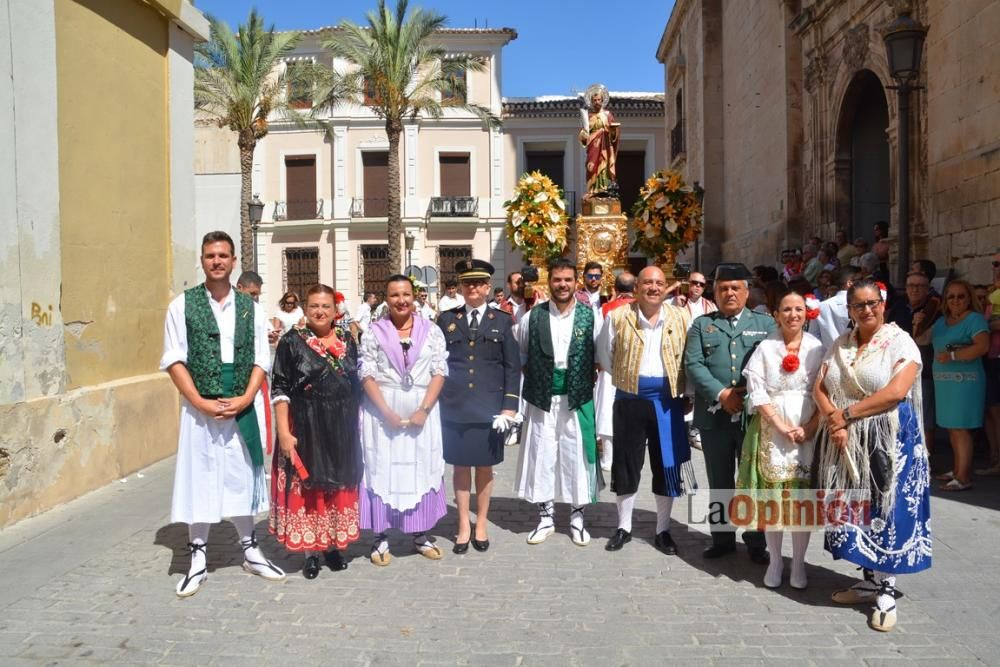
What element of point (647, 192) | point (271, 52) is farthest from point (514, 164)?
point (647, 192)

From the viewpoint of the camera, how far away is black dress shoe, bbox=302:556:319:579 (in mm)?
4613

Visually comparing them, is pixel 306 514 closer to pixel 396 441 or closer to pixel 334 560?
pixel 334 560

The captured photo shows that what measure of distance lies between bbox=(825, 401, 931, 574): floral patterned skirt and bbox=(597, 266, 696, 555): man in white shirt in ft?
4.32

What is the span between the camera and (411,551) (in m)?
5.16

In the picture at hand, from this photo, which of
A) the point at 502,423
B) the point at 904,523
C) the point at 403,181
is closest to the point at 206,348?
the point at 502,423

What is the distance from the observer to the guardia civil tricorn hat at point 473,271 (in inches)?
207

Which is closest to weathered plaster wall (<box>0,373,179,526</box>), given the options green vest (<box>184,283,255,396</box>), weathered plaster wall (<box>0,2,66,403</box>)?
weathered plaster wall (<box>0,2,66,403</box>)

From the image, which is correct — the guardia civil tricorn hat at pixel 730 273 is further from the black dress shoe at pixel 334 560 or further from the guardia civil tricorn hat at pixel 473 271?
the black dress shoe at pixel 334 560

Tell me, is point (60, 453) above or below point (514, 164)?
below

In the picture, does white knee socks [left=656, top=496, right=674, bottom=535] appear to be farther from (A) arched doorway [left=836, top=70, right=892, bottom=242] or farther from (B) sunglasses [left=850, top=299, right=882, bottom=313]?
(A) arched doorway [left=836, top=70, right=892, bottom=242]

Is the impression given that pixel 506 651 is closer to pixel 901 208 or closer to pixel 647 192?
pixel 901 208

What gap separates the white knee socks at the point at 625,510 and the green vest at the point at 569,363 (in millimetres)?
660

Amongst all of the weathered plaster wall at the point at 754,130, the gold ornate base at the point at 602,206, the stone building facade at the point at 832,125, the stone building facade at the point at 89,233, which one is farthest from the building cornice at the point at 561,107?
the stone building facade at the point at 89,233

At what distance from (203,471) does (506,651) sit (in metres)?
2.05
